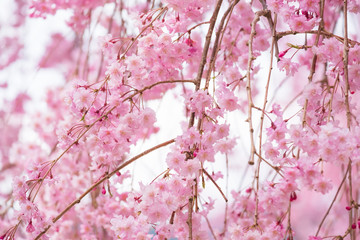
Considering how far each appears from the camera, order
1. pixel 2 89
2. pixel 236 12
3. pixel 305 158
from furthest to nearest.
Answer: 1. pixel 2 89
2. pixel 236 12
3. pixel 305 158

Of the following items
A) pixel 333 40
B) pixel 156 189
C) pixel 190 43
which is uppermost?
pixel 190 43

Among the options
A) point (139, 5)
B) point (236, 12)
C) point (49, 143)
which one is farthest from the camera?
point (49, 143)

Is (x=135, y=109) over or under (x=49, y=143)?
under

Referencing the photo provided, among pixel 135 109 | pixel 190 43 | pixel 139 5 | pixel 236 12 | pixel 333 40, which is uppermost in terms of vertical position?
pixel 139 5

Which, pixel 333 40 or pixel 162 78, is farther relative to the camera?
pixel 162 78

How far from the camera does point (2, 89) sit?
15.2 feet

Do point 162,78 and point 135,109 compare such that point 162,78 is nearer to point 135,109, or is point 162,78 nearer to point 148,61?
point 148,61

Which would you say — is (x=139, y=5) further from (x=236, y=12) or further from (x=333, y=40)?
(x=333, y=40)

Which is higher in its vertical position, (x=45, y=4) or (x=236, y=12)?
(x=45, y=4)

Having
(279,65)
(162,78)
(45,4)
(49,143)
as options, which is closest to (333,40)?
(279,65)

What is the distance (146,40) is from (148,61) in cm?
8

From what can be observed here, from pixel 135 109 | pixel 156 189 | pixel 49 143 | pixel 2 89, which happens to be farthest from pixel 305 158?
pixel 2 89

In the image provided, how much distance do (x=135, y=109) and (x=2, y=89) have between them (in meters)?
3.71

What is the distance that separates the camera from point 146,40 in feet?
4.49
